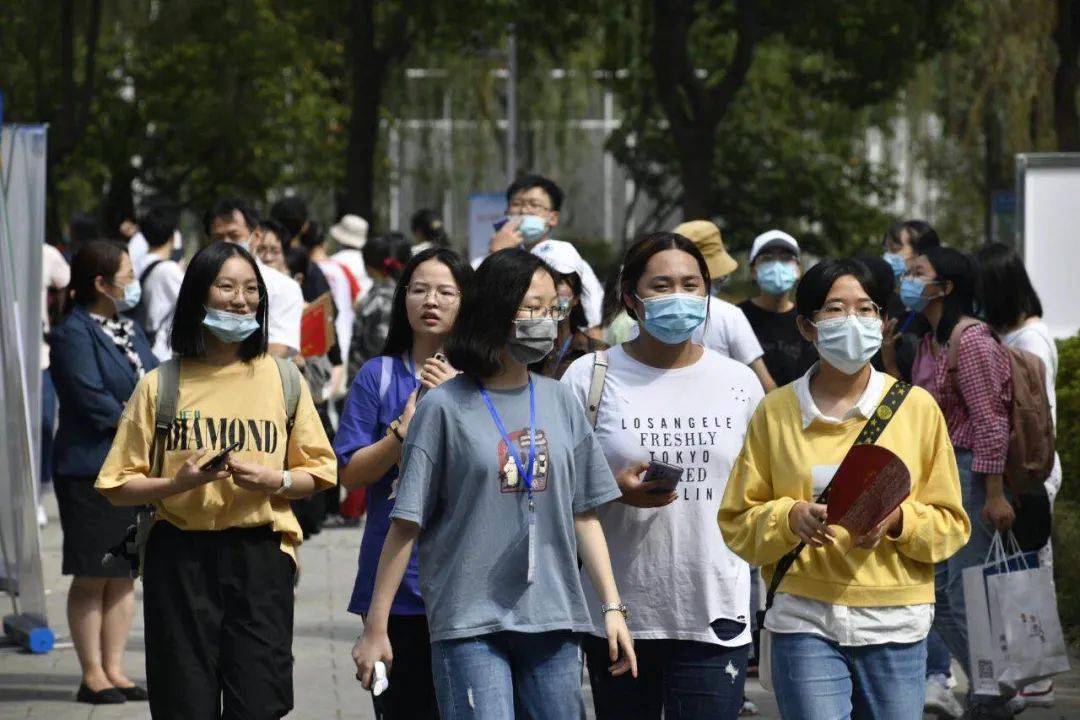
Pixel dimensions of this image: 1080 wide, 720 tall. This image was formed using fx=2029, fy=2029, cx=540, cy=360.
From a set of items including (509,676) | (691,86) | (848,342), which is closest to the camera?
(509,676)

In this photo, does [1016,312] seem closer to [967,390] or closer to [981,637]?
[967,390]

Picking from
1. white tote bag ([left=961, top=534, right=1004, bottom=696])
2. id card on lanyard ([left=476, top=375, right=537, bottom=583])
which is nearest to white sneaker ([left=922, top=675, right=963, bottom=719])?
white tote bag ([left=961, top=534, right=1004, bottom=696])

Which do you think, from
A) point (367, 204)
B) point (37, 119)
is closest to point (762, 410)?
point (367, 204)

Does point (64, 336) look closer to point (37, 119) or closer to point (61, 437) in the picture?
point (61, 437)

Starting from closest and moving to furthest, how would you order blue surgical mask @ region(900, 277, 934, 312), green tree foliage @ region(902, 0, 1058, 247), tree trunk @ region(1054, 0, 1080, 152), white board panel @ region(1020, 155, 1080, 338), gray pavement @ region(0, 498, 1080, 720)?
1. blue surgical mask @ region(900, 277, 934, 312)
2. gray pavement @ region(0, 498, 1080, 720)
3. white board panel @ region(1020, 155, 1080, 338)
4. tree trunk @ region(1054, 0, 1080, 152)
5. green tree foliage @ region(902, 0, 1058, 247)

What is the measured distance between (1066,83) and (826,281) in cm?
1259

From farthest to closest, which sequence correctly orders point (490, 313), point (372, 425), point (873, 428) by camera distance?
1. point (372, 425)
2. point (873, 428)
3. point (490, 313)

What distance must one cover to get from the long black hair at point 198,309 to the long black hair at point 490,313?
1197mm

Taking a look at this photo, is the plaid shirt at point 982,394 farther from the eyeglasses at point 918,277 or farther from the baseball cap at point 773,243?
the baseball cap at point 773,243

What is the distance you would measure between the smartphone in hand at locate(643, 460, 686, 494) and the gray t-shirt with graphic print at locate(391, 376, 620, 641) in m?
0.29

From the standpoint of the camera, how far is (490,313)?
16.4ft

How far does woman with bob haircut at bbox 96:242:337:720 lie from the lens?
19.3 ft

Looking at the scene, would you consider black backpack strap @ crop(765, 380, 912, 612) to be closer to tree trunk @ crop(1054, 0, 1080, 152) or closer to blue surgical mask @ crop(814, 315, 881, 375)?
blue surgical mask @ crop(814, 315, 881, 375)

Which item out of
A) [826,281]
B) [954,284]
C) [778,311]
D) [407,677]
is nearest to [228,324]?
[407,677]
